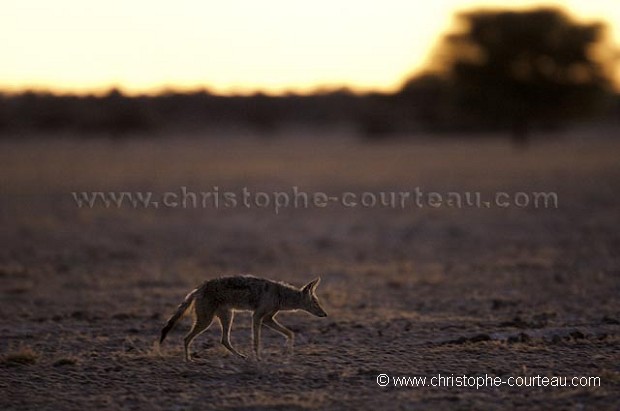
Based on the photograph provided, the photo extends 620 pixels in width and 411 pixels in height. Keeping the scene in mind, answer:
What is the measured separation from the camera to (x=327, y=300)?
12.1 m

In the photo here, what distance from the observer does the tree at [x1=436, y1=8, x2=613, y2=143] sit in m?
55.6

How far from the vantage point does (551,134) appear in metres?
76.9

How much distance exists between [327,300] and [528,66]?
4882cm

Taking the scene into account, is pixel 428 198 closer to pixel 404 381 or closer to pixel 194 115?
pixel 404 381

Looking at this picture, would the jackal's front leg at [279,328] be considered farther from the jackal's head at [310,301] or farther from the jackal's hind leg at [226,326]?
the jackal's hind leg at [226,326]

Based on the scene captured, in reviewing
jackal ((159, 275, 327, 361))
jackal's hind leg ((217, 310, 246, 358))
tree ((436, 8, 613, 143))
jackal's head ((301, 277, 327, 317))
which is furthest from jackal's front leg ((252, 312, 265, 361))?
tree ((436, 8, 613, 143))

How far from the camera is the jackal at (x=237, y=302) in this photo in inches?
334

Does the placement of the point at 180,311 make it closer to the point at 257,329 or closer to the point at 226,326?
the point at 226,326

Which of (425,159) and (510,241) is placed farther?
(425,159)

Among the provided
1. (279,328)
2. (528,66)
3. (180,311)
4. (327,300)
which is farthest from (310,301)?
(528,66)

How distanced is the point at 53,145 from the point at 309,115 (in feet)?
131

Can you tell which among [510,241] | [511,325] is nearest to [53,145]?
[510,241]

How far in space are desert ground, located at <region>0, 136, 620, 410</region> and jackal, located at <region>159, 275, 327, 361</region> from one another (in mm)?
371

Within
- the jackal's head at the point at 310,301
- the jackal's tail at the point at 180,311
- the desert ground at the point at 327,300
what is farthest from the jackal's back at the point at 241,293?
the desert ground at the point at 327,300
